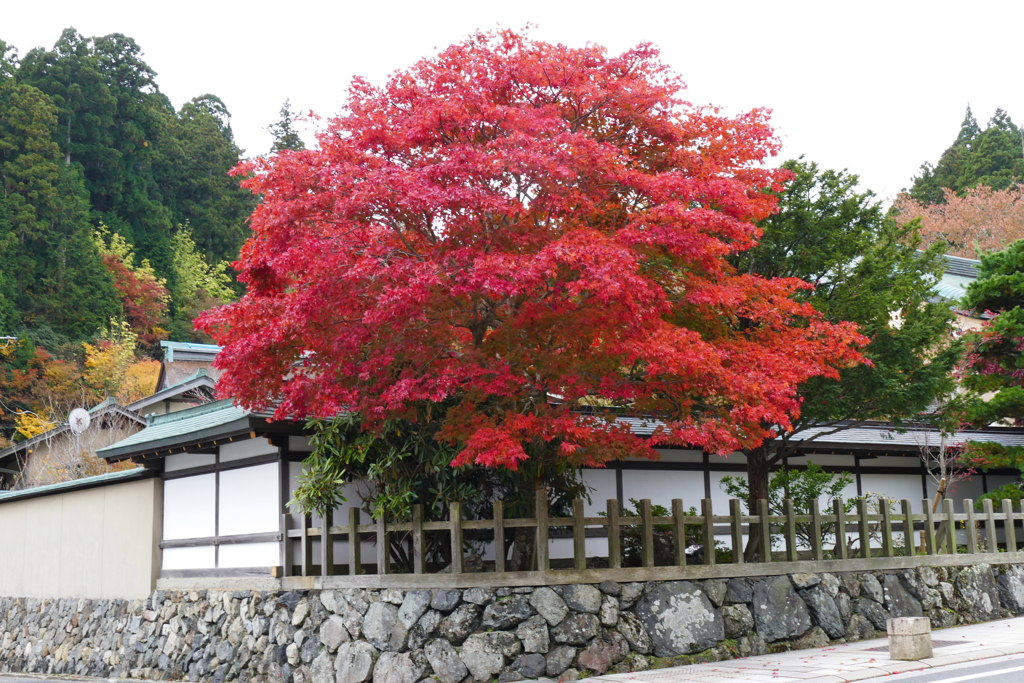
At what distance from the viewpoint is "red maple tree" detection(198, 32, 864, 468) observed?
38.1ft

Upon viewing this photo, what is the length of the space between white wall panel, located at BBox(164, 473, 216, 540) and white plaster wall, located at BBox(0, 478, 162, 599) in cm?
32

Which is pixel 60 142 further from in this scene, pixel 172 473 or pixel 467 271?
pixel 467 271

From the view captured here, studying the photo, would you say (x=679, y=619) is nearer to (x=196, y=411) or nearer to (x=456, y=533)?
(x=456, y=533)

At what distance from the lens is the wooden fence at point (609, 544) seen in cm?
1324

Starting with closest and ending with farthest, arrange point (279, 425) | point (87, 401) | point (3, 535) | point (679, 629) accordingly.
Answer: point (679, 629) < point (279, 425) < point (3, 535) < point (87, 401)

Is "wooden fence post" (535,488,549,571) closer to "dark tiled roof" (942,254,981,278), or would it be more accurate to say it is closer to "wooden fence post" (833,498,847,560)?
"wooden fence post" (833,498,847,560)

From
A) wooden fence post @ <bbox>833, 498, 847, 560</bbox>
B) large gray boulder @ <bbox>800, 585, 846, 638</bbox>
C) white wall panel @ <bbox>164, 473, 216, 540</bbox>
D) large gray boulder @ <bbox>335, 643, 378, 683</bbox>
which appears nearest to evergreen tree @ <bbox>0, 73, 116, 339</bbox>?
white wall panel @ <bbox>164, 473, 216, 540</bbox>

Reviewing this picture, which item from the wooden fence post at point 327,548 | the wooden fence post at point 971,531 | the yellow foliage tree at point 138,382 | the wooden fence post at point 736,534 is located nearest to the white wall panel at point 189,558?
the wooden fence post at point 327,548

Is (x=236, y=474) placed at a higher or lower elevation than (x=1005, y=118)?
lower

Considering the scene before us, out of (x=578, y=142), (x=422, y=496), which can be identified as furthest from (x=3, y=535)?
(x=578, y=142)

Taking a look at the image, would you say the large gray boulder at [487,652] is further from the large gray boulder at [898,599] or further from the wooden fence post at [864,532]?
the large gray boulder at [898,599]

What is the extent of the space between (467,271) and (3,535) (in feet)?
59.5

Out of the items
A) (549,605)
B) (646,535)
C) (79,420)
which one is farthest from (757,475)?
(79,420)

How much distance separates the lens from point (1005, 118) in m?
64.9
